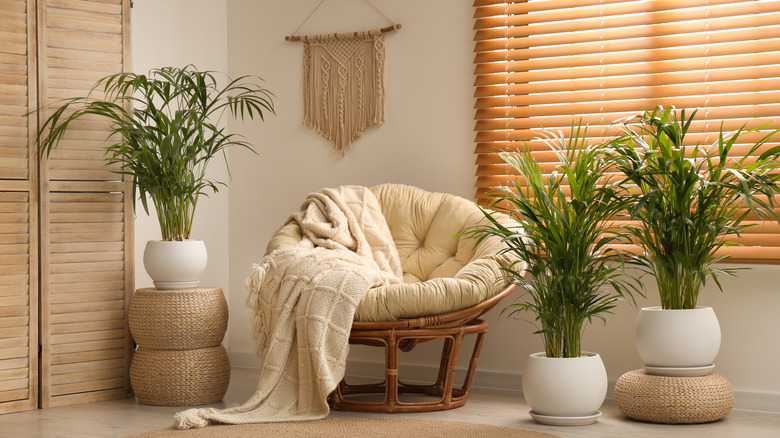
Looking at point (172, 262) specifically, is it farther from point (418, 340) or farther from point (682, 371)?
point (682, 371)

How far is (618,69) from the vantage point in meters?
3.81

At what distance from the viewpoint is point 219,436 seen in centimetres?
298

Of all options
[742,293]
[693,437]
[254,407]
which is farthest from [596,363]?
[254,407]

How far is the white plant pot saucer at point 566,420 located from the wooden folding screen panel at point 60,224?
1.93 metres

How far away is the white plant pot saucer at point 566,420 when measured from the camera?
10.3 feet

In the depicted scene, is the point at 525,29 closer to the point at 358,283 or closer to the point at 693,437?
the point at 358,283

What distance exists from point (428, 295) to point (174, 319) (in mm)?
1140

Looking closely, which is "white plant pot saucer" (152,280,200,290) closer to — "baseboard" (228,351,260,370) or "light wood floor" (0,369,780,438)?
"light wood floor" (0,369,780,438)

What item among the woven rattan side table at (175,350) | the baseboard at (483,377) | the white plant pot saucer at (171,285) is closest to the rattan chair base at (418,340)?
the baseboard at (483,377)

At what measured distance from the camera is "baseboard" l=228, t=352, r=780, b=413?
3.46 m

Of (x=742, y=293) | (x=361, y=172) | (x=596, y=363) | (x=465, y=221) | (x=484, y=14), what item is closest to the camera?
(x=596, y=363)

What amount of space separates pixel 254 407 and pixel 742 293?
2.03 metres

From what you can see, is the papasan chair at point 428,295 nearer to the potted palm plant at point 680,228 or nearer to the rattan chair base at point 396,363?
the rattan chair base at point 396,363

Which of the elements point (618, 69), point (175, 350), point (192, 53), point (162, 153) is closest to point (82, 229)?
point (162, 153)
